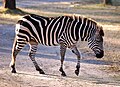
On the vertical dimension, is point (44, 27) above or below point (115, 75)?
above

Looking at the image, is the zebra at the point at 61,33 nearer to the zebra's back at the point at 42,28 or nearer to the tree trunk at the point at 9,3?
the zebra's back at the point at 42,28

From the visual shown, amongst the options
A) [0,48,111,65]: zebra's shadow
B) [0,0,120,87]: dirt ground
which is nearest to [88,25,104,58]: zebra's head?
[0,0,120,87]: dirt ground

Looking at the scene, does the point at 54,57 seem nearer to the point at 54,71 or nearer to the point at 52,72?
the point at 54,71

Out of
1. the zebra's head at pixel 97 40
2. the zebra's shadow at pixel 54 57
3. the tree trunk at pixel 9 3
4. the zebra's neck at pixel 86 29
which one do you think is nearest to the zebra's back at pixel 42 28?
the zebra's neck at pixel 86 29

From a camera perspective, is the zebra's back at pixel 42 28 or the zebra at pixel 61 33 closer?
the zebra at pixel 61 33

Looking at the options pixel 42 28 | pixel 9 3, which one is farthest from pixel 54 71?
pixel 9 3

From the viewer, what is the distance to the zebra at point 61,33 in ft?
34.9

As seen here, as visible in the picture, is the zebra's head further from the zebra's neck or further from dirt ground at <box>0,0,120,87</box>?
dirt ground at <box>0,0,120,87</box>

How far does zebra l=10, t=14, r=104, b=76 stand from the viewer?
10.6 meters

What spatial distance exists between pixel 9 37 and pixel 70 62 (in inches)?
224

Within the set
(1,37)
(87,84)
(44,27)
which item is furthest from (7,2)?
(87,84)

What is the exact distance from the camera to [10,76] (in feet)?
33.8

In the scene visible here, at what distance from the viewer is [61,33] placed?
10766 mm

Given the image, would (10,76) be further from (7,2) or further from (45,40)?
(7,2)
